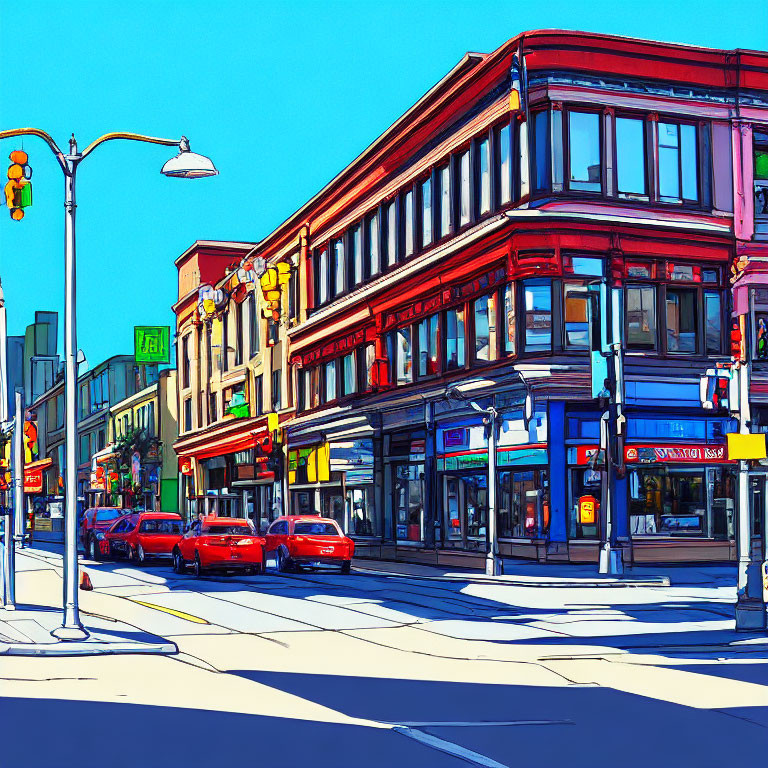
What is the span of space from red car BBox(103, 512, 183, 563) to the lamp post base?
783 inches

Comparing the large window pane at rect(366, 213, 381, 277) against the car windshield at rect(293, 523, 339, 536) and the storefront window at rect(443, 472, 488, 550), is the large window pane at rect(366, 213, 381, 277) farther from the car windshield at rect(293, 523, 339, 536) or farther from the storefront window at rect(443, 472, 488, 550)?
the car windshield at rect(293, 523, 339, 536)

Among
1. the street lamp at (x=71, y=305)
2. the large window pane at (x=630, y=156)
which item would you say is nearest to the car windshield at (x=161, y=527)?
the large window pane at (x=630, y=156)

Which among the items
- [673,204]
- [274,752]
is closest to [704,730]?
[274,752]

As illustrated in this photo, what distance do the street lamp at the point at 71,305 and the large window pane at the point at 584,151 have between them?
2153cm

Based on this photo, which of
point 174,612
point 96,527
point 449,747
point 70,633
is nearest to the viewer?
point 449,747

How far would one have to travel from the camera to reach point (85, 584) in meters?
29.8

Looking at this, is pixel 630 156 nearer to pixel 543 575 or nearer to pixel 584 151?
pixel 584 151

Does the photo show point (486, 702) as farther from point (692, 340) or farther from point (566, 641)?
point (692, 340)

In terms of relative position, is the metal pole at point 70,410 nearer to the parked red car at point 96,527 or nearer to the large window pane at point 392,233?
the parked red car at point 96,527

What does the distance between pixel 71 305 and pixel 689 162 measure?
2696 centimetres

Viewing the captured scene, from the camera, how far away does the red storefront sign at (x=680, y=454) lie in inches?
1561

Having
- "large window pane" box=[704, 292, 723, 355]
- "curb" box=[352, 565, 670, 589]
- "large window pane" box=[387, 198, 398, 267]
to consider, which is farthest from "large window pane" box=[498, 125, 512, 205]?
"curb" box=[352, 565, 670, 589]

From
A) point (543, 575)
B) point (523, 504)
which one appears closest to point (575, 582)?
point (543, 575)

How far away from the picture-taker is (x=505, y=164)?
41.7 m
